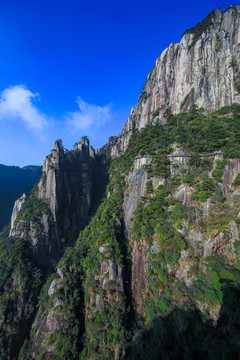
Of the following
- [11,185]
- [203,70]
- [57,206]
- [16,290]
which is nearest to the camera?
[16,290]

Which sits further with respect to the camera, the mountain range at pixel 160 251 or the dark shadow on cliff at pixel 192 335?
the mountain range at pixel 160 251

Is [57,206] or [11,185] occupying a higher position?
[11,185]

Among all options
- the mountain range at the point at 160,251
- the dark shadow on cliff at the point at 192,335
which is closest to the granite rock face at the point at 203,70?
the mountain range at the point at 160,251

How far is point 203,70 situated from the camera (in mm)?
34812

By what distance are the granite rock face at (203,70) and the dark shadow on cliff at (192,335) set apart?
38.0 metres

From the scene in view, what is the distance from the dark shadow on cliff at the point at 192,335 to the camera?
11642 millimetres

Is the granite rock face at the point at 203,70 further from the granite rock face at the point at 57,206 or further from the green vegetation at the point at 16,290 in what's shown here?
the green vegetation at the point at 16,290

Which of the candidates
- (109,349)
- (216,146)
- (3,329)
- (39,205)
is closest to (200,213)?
(216,146)

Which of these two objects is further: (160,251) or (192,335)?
(160,251)

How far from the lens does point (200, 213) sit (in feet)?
62.7

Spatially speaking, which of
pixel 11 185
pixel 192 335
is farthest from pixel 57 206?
pixel 11 185

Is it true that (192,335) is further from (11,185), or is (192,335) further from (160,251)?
(11,185)

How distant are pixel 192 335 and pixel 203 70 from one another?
5054cm

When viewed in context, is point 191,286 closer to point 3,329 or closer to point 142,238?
point 142,238
